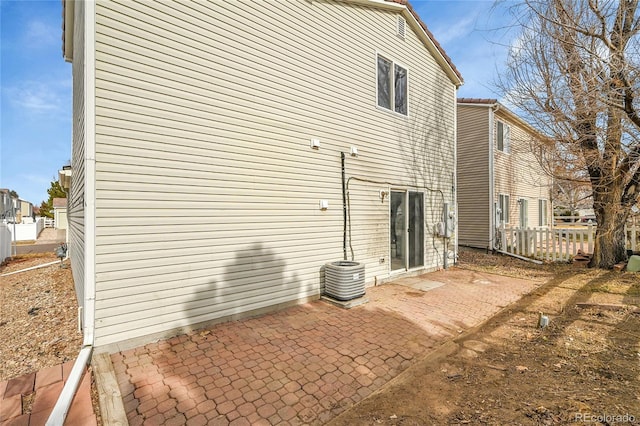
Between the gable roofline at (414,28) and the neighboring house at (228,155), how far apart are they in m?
0.08

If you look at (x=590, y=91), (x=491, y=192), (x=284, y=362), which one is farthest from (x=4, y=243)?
(x=491, y=192)

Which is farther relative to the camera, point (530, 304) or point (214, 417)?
point (530, 304)

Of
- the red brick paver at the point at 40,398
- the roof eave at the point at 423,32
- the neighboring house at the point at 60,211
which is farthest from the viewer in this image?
the neighboring house at the point at 60,211

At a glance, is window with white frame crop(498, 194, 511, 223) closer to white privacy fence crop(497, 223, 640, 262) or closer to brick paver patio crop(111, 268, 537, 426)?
white privacy fence crop(497, 223, 640, 262)

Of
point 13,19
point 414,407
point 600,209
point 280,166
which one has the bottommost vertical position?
point 414,407

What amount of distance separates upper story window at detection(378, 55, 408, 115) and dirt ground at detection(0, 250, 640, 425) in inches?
196

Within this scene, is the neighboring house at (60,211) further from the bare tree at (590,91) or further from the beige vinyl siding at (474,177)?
the bare tree at (590,91)

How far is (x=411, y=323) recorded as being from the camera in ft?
14.4

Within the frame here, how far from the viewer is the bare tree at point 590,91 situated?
523 cm

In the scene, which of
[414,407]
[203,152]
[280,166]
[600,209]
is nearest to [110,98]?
[203,152]

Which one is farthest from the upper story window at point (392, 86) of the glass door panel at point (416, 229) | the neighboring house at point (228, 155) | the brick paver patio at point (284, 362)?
the brick paver patio at point (284, 362)

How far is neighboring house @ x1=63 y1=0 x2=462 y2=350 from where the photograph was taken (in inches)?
135

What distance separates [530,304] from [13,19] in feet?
41.3

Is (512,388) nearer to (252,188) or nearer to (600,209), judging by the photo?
(252,188)
